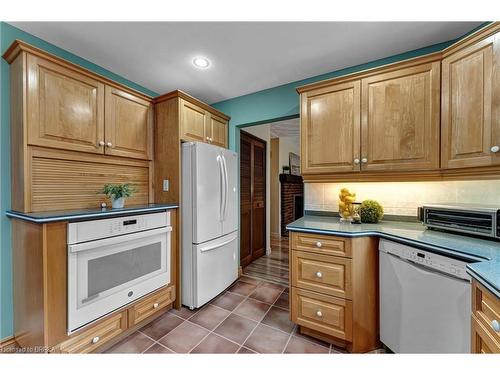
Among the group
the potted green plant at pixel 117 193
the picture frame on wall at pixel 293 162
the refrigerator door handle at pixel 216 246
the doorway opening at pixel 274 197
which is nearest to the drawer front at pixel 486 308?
the refrigerator door handle at pixel 216 246

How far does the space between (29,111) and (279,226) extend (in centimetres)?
452

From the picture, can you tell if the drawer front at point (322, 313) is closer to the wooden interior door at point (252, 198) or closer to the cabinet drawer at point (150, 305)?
the cabinet drawer at point (150, 305)

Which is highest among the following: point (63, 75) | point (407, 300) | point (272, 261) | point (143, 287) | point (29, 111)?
point (63, 75)

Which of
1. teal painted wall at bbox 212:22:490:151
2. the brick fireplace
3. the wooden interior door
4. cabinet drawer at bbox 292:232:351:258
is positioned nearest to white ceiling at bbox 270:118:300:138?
the wooden interior door

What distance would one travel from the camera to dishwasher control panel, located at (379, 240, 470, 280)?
3.51 feet

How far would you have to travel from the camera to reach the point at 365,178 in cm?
183

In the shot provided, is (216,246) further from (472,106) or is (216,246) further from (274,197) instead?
(274,197)

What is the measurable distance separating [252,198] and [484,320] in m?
2.86

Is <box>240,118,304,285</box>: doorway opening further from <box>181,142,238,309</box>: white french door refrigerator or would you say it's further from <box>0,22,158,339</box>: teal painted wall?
<box>0,22,158,339</box>: teal painted wall

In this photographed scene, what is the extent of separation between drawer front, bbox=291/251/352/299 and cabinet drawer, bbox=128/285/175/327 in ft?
3.96
